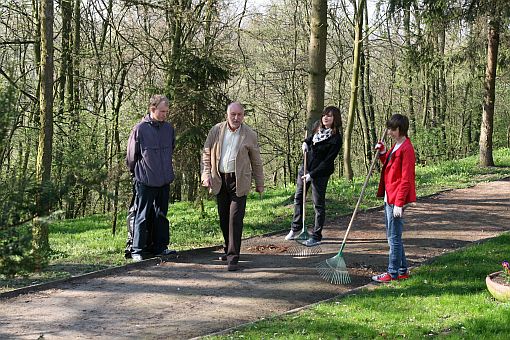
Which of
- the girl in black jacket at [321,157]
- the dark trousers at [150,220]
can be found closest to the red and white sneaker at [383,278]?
the girl in black jacket at [321,157]

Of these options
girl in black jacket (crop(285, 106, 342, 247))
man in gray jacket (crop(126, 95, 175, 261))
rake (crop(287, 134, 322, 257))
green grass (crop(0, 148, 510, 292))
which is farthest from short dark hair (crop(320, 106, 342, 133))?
green grass (crop(0, 148, 510, 292))

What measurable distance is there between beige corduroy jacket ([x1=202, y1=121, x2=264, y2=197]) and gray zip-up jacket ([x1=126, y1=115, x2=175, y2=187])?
2.11 ft

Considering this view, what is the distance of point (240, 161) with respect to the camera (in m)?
7.50

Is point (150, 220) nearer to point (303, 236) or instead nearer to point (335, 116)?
point (303, 236)

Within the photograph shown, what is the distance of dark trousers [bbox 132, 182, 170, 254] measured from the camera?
7.98 metres

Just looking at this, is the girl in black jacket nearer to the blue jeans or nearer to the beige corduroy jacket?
the beige corduroy jacket

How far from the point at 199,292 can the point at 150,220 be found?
187cm

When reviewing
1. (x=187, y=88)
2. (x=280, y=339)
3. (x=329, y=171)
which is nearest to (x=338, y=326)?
(x=280, y=339)

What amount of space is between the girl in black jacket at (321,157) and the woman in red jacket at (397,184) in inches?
65.5

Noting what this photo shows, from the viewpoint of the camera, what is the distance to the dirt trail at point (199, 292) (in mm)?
5547

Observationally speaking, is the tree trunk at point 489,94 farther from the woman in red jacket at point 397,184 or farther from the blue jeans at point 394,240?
the blue jeans at point 394,240

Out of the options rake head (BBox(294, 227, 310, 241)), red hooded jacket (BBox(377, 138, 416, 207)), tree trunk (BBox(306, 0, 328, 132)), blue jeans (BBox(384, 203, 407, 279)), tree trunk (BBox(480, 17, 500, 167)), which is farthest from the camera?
tree trunk (BBox(480, 17, 500, 167))

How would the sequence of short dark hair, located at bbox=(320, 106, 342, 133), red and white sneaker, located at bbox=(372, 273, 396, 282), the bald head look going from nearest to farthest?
1. red and white sneaker, located at bbox=(372, 273, 396, 282)
2. the bald head
3. short dark hair, located at bbox=(320, 106, 342, 133)

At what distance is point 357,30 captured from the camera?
19047 millimetres
